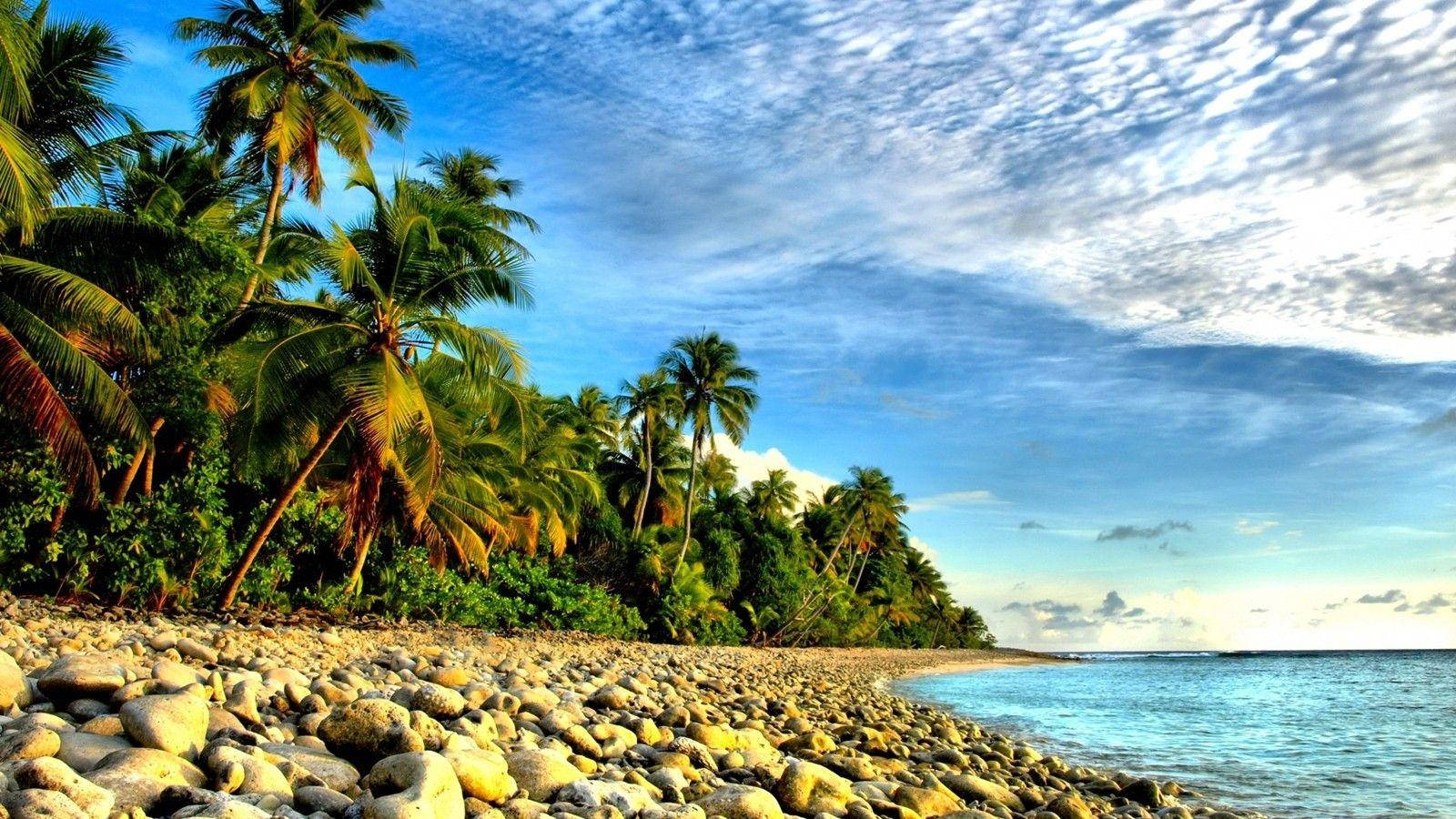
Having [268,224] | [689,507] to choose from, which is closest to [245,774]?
[268,224]

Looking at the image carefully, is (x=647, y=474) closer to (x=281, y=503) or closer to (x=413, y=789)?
(x=281, y=503)

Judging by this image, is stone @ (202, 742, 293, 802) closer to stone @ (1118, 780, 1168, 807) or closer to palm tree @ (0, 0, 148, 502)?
stone @ (1118, 780, 1168, 807)

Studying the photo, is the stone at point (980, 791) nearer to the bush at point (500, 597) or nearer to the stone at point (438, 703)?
the stone at point (438, 703)

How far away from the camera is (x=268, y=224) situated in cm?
1842

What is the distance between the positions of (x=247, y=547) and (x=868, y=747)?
13.2 meters

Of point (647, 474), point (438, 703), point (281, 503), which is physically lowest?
point (438, 703)

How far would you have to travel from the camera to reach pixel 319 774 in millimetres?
3967

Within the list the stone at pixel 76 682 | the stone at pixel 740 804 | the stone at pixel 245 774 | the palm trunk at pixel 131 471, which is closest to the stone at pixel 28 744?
the stone at pixel 245 774

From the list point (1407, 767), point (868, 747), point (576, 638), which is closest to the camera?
point (868, 747)

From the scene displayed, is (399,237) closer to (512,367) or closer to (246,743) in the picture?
(512,367)

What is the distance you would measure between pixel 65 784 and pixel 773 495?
149 feet

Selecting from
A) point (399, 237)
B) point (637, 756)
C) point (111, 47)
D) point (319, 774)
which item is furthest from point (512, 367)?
point (319, 774)

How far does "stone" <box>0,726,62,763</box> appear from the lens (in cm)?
338

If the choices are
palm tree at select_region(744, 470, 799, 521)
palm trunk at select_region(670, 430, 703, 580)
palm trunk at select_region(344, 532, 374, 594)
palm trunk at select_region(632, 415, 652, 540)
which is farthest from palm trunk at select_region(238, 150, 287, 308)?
palm tree at select_region(744, 470, 799, 521)
